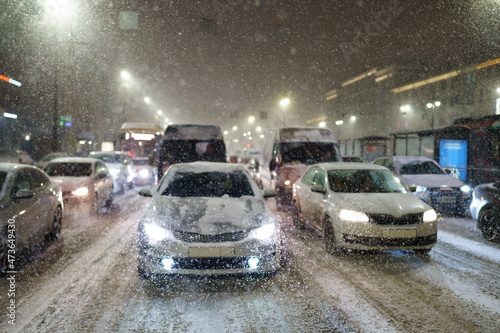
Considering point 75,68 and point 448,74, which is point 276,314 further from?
point 75,68

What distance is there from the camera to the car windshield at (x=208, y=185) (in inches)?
249

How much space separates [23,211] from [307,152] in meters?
9.80

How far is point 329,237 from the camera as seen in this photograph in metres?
6.97

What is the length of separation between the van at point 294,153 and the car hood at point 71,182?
234 inches

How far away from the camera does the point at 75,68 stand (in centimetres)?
4925

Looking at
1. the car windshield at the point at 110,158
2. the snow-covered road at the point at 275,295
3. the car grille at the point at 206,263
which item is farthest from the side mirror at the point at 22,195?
the car windshield at the point at 110,158

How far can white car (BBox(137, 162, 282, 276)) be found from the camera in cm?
482

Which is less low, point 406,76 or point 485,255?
point 406,76

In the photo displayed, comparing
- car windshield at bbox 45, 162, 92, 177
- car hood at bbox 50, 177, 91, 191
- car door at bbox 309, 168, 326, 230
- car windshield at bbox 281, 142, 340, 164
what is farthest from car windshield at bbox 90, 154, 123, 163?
car door at bbox 309, 168, 326, 230

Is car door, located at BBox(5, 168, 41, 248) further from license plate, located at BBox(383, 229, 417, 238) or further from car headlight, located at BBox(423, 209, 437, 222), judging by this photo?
car headlight, located at BBox(423, 209, 437, 222)

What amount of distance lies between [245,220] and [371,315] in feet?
6.00

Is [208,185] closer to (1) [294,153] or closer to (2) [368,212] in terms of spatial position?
(2) [368,212]

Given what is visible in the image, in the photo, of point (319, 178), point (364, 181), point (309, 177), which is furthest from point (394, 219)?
point (309, 177)

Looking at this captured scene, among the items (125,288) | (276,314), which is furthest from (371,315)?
(125,288)
